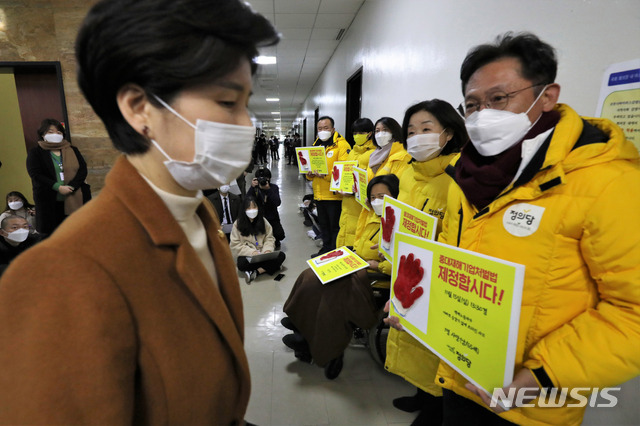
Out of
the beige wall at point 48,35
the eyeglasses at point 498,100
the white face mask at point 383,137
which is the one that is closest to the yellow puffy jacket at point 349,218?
the white face mask at point 383,137

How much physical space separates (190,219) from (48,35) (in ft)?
19.7

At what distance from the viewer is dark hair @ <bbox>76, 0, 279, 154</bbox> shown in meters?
0.53

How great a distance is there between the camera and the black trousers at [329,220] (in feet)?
13.6

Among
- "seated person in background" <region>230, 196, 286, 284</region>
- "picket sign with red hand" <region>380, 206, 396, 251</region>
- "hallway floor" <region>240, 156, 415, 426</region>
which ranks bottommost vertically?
"hallway floor" <region>240, 156, 415, 426</region>

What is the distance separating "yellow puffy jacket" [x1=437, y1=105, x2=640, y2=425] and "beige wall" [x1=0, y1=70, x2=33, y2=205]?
22.9ft

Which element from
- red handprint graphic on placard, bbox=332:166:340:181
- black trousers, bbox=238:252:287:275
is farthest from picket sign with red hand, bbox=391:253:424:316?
black trousers, bbox=238:252:287:275

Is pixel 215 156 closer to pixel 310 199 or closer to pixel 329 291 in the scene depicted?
pixel 329 291

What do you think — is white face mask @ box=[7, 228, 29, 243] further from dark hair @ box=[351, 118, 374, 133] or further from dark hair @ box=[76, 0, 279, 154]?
dark hair @ box=[351, 118, 374, 133]

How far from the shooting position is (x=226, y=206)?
4328mm

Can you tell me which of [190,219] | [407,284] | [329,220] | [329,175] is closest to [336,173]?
[329,175]

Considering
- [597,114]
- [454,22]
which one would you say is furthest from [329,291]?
[454,22]

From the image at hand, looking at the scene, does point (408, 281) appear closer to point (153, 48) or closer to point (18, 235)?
point (153, 48)

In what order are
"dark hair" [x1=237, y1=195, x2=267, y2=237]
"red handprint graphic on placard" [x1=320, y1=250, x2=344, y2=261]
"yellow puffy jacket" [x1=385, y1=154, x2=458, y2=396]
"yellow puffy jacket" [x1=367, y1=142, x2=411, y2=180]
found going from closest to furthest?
"yellow puffy jacket" [x1=385, y1=154, x2=458, y2=396]
"red handprint graphic on placard" [x1=320, y1=250, x2=344, y2=261]
"yellow puffy jacket" [x1=367, y1=142, x2=411, y2=180]
"dark hair" [x1=237, y1=195, x2=267, y2=237]

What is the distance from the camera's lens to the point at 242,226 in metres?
3.83
